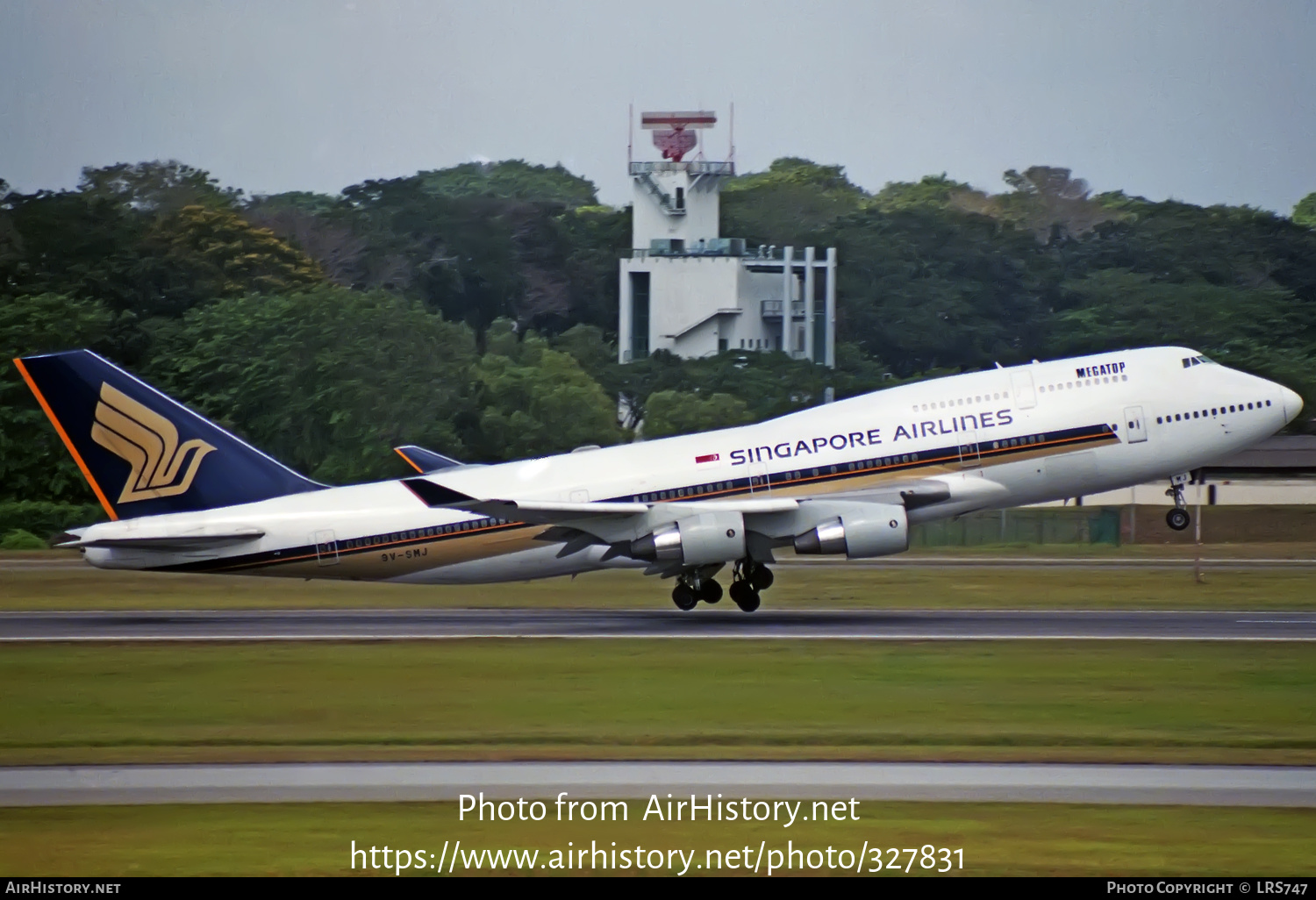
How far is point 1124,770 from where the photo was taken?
773 inches

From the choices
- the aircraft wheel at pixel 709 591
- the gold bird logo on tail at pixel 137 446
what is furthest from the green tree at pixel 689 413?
the gold bird logo on tail at pixel 137 446

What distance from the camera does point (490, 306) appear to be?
120 meters

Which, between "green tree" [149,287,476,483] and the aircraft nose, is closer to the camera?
the aircraft nose

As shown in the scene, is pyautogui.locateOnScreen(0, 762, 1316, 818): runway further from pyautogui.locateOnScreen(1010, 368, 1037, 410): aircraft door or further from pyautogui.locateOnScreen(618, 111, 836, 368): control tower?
pyautogui.locateOnScreen(618, 111, 836, 368): control tower

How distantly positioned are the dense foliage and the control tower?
424cm

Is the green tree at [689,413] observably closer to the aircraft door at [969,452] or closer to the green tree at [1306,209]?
the aircraft door at [969,452]

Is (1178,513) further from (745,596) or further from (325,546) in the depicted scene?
(325,546)

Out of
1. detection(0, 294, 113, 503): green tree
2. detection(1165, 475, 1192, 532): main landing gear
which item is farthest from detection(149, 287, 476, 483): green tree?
detection(1165, 475, 1192, 532): main landing gear

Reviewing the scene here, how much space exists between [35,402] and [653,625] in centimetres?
4340

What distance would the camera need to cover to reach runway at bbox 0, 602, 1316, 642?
3288cm

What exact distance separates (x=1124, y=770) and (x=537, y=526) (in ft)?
61.2

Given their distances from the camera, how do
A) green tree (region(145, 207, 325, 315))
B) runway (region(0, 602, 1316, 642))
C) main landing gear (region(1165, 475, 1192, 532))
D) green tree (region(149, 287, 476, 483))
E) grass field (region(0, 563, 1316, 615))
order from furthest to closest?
green tree (region(145, 207, 325, 315)), green tree (region(149, 287, 476, 483)), grass field (region(0, 563, 1316, 615)), main landing gear (region(1165, 475, 1192, 532)), runway (region(0, 602, 1316, 642))

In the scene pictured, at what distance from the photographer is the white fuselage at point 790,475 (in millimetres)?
36062

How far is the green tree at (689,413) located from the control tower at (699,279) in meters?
20.5
